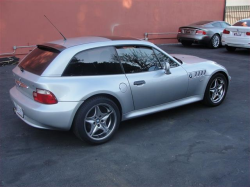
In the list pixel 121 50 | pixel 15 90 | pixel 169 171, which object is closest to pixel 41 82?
pixel 15 90

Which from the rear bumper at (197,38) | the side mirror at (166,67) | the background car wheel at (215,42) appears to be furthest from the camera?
the background car wheel at (215,42)

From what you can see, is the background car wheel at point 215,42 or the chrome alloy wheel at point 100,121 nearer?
the chrome alloy wheel at point 100,121

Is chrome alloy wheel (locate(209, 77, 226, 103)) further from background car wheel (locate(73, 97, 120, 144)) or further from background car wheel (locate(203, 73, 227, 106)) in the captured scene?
background car wheel (locate(73, 97, 120, 144))

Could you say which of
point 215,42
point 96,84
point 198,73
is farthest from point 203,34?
point 96,84

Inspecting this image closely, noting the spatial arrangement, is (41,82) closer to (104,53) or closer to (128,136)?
(104,53)

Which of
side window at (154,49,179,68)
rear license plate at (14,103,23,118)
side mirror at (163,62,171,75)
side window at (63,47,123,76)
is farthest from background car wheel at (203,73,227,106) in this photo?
rear license plate at (14,103,23,118)

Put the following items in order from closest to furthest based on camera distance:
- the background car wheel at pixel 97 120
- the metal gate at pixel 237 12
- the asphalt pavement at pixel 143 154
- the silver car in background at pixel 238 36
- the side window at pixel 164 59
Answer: the asphalt pavement at pixel 143 154 < the background car wheel at pixel 97 120 < the side window at pixel 164 59 < the silver car in background at pixel 238 36 < the metal gate at pixel 237 12

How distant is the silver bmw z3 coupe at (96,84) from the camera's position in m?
3.56

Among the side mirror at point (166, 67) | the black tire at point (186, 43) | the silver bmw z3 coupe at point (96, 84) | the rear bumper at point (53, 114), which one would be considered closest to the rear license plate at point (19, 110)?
the silver bmw z3 coupe at point (96, 84)

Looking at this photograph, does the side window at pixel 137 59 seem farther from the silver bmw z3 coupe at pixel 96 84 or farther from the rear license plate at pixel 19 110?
the rear license plate at pixel 19 110

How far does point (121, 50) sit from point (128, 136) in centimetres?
133

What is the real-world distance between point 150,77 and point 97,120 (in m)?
1.10

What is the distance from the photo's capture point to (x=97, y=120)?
386cm

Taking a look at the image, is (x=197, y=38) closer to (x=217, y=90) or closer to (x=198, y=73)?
(x=217, y=90)
